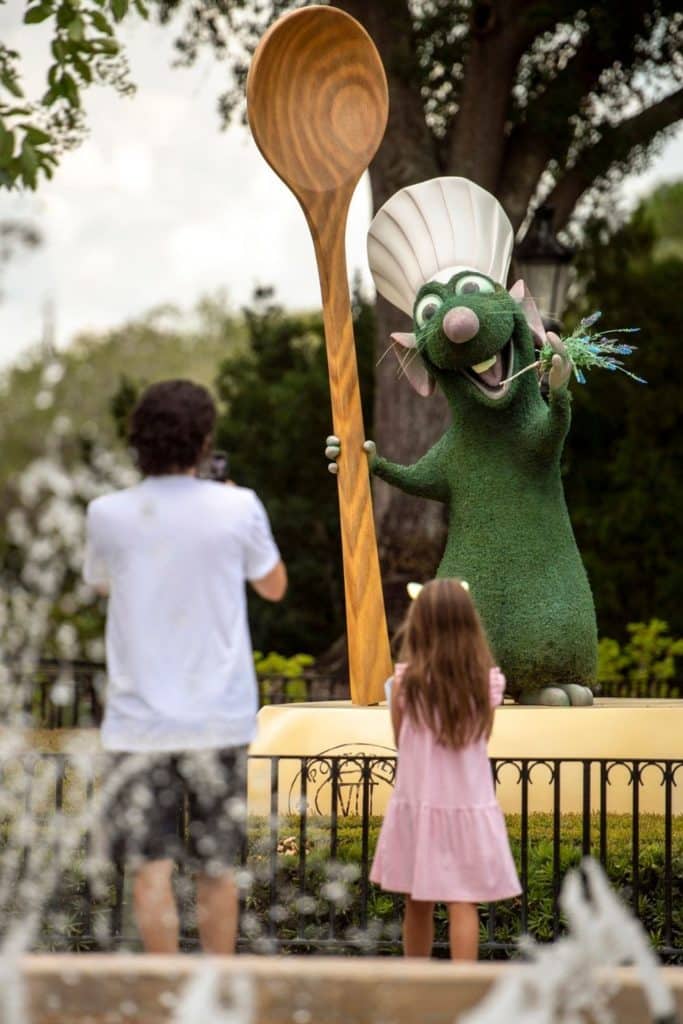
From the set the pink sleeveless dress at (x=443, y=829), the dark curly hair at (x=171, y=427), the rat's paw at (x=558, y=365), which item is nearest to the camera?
the dark curly hair at (x=171, y=427)

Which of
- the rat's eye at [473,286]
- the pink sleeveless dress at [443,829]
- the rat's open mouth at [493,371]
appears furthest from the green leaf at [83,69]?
the pink sleeveless dress at [443,829]

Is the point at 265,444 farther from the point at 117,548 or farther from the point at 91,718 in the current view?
the point at 117,548

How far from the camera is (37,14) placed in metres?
6.77

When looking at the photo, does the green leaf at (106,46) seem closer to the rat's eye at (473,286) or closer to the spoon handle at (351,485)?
the spoon handle at (351,485)

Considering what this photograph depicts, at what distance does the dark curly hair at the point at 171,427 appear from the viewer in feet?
12.6

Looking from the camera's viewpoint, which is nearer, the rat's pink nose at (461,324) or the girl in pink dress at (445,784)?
the girl in pink dress at (445,784)

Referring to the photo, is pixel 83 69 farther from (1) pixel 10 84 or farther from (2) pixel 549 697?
(2) pixel 549 697

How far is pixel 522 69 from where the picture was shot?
12.5 meters

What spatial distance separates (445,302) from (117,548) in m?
3.44

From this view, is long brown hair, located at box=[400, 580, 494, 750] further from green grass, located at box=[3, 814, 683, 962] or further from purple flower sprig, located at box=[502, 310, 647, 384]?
purple flower sprig, located at box=[502, 310, 647, 384]

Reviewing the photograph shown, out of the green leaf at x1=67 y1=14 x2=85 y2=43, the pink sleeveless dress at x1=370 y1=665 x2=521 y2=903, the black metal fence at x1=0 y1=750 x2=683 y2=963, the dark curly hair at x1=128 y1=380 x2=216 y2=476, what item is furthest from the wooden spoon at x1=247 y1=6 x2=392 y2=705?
the dark curly hair at x1=128 y1=380 x2=216 y2=476

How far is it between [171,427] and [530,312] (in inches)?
145

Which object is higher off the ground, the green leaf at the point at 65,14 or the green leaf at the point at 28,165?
the green leaf at the point at 65,14

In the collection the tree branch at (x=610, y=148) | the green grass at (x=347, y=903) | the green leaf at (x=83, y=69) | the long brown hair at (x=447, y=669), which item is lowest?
the green grass at (x=347, y=903)
